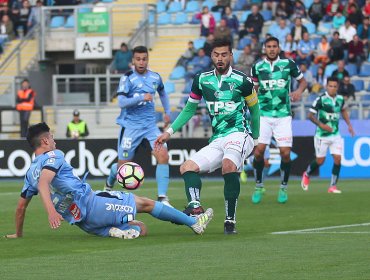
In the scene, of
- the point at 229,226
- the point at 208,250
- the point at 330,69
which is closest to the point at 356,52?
the point at 330,69

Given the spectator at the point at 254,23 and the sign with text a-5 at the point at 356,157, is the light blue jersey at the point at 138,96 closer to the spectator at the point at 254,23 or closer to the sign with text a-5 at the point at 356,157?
the sign with text a-5 at the point at 356,157

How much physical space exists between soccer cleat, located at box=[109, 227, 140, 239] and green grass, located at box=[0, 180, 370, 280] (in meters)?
0.12

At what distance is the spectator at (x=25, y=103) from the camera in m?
30.6

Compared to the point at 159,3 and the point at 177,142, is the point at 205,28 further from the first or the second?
the point at 177,142

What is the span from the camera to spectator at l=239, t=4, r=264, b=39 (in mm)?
31891

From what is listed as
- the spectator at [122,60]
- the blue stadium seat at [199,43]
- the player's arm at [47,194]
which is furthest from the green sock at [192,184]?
the blue stadium seat at [199,43]

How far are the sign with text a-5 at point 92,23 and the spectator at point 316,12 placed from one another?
20.3 ft

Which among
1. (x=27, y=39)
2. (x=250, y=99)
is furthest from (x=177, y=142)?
(x=250, y=99)

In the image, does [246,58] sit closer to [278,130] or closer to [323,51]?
[323,51]

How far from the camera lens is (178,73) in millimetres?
32500

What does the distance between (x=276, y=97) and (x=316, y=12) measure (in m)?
15.1

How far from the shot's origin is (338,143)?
827 inches

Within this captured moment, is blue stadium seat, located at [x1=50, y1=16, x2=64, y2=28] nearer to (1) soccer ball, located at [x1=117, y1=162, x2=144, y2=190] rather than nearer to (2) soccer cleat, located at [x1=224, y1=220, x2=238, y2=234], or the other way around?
(1) soccer ball, located at [x1=117, y1=162, x2=144, y2=190]

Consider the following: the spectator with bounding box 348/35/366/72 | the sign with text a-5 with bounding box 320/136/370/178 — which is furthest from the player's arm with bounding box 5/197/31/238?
the spectator with bounding box 348/35/366/72
